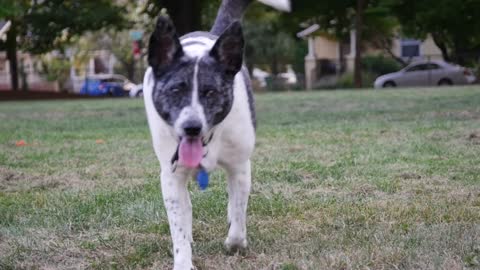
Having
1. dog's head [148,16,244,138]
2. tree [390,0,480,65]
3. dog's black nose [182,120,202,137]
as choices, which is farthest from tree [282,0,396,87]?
dog's black nose [182,120,202,137]

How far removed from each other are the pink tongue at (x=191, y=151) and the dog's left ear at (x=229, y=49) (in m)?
0.38

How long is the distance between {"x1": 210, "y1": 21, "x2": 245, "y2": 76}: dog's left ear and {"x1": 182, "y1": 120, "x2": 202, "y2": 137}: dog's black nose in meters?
0.38

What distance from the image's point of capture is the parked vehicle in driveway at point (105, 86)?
144 feet

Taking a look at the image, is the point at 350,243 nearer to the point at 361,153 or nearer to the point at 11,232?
the point at 11,232

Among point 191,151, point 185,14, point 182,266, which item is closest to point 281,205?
point 182,266

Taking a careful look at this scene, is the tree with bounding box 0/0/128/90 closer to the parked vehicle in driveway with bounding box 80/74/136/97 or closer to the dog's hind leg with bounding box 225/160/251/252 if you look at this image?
the parked vehicle in driveway with bounding box 80/74/136/97

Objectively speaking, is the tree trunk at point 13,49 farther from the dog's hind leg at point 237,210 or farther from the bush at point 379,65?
the dog's hind leg at point 237,210

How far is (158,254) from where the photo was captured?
12.9 ft

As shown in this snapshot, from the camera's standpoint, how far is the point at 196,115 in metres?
3.13

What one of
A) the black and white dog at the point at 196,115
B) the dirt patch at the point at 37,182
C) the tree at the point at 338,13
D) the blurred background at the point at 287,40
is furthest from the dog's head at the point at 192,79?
the tree at the point at 338,13

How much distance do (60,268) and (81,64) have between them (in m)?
58.0

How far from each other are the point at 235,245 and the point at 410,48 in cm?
4186

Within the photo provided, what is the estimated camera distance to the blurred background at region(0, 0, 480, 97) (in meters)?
20.1

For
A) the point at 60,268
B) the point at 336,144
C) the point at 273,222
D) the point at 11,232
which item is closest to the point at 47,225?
the point at 11,232
